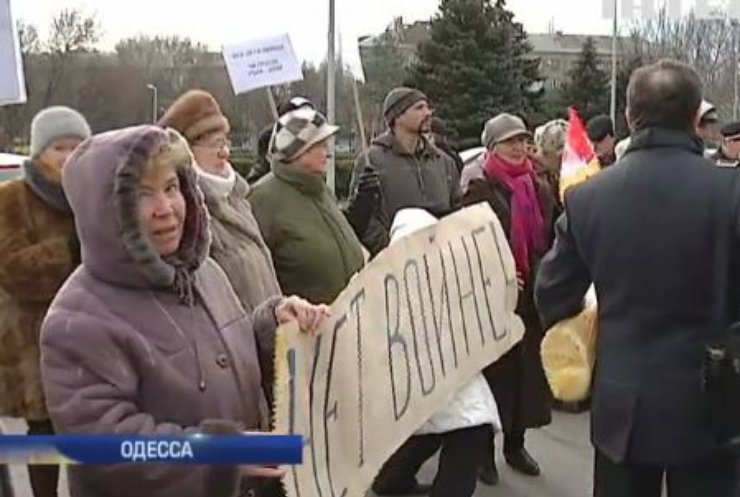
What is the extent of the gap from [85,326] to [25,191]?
2150 millimetres

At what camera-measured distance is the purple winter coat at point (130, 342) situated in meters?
2.34

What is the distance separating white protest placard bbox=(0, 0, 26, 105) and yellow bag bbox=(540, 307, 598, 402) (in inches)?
93.2

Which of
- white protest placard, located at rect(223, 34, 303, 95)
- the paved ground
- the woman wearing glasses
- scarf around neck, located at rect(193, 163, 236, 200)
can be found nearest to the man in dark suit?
the woman wearing glasses

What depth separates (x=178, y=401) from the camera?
2.48 m

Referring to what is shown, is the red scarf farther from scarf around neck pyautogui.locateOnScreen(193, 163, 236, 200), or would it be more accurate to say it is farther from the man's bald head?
the man's bald head

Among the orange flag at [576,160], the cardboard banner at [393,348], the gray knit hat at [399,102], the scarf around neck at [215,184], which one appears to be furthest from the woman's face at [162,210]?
the gray knit hat at [399,102]

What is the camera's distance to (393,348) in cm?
369

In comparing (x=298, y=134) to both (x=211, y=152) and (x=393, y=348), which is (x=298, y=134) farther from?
(x=393, y=348)

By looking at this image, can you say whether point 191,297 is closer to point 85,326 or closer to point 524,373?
point 85,326

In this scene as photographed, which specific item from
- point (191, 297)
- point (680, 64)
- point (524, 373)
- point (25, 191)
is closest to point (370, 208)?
point (524, 373)

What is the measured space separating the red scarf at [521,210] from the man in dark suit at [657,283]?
7.72ft

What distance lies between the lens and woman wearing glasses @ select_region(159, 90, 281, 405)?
382cm

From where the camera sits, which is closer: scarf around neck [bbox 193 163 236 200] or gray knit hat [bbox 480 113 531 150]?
scarf around neck [bbox 193 163 236 200]
